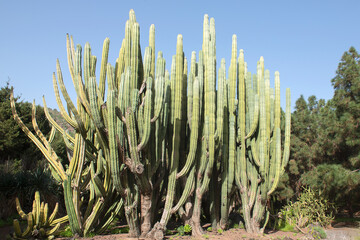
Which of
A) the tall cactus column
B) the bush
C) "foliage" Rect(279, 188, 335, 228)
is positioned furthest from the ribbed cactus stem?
"foliage" Rect(279, 188, 335, 228)

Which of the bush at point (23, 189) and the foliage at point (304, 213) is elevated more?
the bush at point (23, 189)

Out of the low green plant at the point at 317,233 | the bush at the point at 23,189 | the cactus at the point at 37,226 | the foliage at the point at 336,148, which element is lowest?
the low green plant at the point at 317,233

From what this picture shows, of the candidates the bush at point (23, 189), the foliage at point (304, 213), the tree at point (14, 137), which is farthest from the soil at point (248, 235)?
the tree at point (14, 137)

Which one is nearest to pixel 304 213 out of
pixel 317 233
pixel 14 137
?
pixel 317 233

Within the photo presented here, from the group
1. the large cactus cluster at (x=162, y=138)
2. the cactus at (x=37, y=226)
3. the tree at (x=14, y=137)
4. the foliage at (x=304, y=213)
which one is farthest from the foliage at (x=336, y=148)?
the tree at (x=14, y=137)

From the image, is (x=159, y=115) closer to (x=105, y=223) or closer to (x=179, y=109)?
(x=179, y=109)

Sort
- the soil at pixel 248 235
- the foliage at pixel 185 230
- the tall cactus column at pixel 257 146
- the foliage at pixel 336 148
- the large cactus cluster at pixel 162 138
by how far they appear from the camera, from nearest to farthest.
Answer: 1. the large cactus cluster at pixel 162 138
2. the soil at pixel 248 235
3. the foliage at pixel 185 230
4. the tall cactus column at pixel 257 146
5. the foliage at pixel 336 148

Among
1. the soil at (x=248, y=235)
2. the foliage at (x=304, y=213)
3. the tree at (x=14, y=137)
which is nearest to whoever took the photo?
the soil at (x=248, y=235)

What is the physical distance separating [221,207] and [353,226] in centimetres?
717

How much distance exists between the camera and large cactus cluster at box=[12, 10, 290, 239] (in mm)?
6691

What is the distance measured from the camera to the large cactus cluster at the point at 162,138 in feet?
22.0

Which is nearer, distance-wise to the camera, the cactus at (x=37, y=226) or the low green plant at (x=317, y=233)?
the cactus at (x=37, y=226)

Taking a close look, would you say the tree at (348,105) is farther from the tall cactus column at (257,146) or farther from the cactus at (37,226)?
the cactus at (37,226)

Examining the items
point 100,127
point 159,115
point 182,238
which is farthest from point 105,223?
point 159,115
